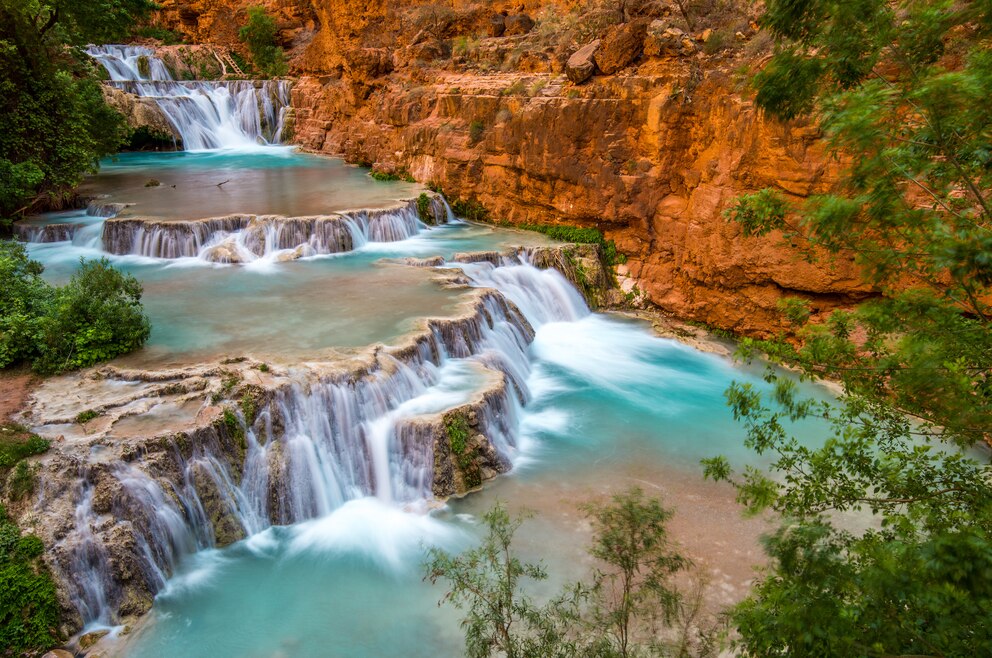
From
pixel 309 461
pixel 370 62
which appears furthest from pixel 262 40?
pixel 309 461

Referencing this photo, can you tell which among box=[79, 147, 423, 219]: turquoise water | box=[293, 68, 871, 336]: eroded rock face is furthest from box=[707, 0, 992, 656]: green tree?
box=[79, 147, 423, 219]: turquoise water

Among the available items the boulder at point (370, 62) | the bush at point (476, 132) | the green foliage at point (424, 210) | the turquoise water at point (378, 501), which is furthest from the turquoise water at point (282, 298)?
the boulder at point (370, 62)

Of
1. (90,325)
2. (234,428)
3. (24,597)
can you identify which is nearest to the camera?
(24,597)

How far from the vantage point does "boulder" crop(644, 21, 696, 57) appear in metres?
15.0

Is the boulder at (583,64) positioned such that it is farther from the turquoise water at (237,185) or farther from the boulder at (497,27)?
the boulder at (497,27)

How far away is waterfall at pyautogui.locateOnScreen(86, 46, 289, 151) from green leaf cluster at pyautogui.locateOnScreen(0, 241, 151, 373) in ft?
66.0

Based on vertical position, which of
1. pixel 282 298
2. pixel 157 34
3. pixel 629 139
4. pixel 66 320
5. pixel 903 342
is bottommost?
pixel 282 298

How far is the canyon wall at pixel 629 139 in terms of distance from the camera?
43.2ft

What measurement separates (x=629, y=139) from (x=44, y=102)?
551 inches

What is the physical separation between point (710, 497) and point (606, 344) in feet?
17.6

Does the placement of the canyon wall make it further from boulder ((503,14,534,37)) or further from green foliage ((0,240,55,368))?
green foliage ((0,240,55,368))

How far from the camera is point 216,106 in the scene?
29250 mm

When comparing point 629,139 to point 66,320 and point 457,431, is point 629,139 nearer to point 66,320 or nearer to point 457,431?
point 457,431

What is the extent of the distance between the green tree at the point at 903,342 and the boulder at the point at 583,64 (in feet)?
43.0
